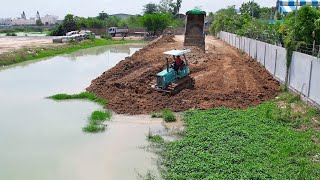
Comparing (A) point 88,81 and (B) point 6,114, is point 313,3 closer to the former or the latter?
(A) point 88,81

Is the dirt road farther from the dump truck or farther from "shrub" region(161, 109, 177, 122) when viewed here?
"shrub" region(161, 109, 177, 122)

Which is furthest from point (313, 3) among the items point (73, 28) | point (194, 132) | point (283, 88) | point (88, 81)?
point (73, 28)

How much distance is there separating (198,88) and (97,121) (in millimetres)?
6237

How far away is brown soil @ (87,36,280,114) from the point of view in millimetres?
17141

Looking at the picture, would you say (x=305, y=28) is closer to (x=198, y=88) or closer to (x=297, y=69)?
(x=297, y=69)

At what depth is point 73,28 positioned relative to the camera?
85.9 metres

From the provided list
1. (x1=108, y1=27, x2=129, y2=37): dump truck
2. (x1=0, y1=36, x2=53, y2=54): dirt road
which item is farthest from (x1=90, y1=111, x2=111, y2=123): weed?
(x1=108, y1=27, x2=129, y2=37): dump truck

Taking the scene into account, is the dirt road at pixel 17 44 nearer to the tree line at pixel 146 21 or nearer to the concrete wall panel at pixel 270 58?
the tree line at pixel 146 21

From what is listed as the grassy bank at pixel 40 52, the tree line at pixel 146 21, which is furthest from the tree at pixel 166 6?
the grassy bank at pixel 40 52

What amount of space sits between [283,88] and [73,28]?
242ft

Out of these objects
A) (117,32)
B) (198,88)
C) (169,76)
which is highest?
(169,76)

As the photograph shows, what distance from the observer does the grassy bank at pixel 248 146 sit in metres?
9.36

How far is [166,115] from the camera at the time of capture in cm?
1518

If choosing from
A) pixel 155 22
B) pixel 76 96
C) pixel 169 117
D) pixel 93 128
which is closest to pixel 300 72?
pixel 169 117
